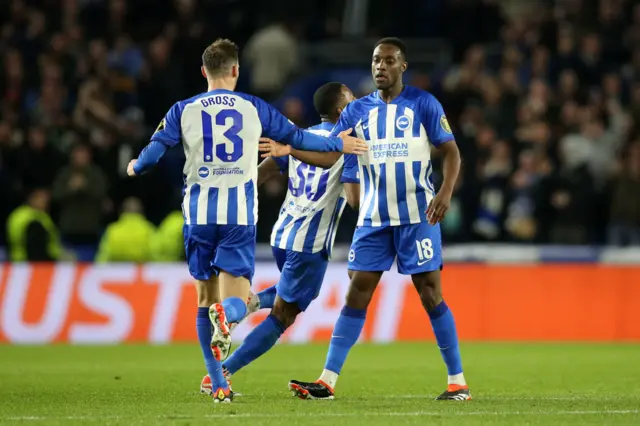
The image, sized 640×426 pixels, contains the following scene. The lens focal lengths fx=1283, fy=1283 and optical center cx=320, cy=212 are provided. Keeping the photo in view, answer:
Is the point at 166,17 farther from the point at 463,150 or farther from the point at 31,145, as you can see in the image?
the point at 463,150

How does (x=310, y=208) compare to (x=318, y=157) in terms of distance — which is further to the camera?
(x=310, y=208)

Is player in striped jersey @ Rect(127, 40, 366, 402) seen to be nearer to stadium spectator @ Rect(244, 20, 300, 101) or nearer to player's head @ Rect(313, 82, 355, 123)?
player's head @ Rect(313, 82, 355, 123)

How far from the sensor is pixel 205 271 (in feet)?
26.3

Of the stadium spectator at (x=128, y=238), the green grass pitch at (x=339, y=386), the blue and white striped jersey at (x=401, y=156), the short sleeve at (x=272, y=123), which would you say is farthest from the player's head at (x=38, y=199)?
the short sleeve at (x=272, y=123)

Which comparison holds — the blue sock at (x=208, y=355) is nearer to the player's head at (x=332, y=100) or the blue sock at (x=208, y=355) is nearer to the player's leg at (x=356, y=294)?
the player's leg at (x=356, y=294)

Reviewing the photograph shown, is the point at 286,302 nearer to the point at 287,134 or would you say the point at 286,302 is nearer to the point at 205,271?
the point at 205,271

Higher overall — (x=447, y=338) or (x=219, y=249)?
(x=219, y=249)

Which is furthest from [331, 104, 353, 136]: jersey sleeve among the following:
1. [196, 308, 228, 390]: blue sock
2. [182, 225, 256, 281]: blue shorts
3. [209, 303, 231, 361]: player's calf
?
[209, 303, 231, 361]: player's calf

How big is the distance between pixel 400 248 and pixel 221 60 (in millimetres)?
1677

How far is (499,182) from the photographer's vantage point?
54.7 ft

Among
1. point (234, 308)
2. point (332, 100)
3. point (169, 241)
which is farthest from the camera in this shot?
point (169, 241)

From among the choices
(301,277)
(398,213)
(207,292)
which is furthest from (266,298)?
(398,213)

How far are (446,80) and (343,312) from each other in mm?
10771

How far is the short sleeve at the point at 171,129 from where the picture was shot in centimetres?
786
